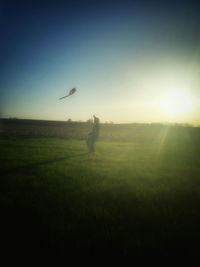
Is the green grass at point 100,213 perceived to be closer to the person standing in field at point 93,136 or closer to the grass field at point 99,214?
the grass field at point 99,214

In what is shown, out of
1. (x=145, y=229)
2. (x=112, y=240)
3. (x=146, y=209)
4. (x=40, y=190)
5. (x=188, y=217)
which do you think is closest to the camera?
(x=112, y=240)

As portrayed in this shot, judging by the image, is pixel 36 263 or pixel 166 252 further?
pixel 166 252

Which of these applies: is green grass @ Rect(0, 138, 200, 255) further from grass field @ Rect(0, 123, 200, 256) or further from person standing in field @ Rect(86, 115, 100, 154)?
person standing in field @ Rect(86, 115, 100, 154)

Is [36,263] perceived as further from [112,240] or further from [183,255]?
[183,255]

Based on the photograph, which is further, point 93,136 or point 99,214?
point 93,136

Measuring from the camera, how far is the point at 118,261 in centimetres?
352

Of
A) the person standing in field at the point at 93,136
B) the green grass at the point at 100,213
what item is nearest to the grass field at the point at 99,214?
the green grass at the point at 100,213

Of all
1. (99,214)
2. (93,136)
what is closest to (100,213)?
(99,214)

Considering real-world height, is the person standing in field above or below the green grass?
above

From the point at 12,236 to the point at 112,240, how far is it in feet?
6.52

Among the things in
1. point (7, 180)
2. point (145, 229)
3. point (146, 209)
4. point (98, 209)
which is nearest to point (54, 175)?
point (7, 180)

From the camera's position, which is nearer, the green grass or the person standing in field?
the green grass

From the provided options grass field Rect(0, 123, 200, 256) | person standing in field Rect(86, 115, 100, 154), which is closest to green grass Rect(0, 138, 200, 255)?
grass field Rect(0, 123, 200, 256)

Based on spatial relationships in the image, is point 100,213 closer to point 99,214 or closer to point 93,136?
point 99,214
